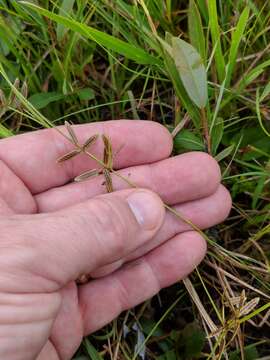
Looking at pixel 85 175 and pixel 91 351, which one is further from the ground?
pixel 85 175

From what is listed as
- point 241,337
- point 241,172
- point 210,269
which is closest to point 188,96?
point 241,172

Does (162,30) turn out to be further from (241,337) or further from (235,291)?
(241,337)

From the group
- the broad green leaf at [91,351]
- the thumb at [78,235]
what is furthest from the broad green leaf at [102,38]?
the broad green leaf at [91,351]

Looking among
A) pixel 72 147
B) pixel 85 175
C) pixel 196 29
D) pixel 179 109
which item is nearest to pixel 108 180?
pixel 85 175

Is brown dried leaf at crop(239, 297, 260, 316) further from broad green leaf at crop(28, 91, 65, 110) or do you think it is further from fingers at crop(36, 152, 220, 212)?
broad green leaf at crop(28, 91, 65, 110)

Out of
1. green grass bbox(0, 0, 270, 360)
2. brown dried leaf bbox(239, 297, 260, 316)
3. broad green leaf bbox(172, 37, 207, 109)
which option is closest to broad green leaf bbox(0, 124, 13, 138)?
green grass bbox(0, 0, 270, 360)

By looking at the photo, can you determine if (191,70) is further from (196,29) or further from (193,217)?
(193,217)
